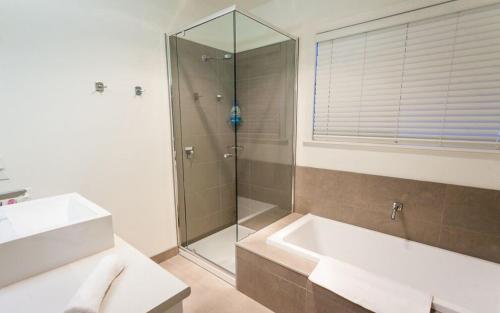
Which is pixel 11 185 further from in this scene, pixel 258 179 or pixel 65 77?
pixel 258 179

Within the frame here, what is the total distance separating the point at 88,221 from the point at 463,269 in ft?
7.51

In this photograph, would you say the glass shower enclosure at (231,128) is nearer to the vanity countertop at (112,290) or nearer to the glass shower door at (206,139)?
the glass shower door at (206,139)

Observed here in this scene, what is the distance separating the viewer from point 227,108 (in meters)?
2.50

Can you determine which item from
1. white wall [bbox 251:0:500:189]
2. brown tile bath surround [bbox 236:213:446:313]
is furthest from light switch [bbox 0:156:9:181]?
white wall [bbox 251:0:500:189]

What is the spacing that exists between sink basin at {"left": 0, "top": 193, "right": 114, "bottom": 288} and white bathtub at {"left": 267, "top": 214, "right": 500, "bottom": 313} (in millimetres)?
1216

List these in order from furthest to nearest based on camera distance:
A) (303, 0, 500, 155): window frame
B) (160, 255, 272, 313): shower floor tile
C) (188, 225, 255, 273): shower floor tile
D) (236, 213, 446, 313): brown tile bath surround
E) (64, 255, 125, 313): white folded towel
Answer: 1. (188, 225, 255, 273): shower floor tile
2. (160, 255, 272, 313): shower floor tile
3. (303, 0, 500, 155): window frame
4. (236, 213, 446, 313): brown tile bath surround
5. (64, 255, 125, 313): white folded towel

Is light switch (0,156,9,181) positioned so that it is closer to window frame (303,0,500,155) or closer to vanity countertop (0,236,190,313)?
vanity countertop (0,236,190,313)

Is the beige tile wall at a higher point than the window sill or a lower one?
lower

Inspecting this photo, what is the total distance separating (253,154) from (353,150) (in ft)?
3.32

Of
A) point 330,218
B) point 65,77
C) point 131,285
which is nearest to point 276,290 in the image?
point 330,218

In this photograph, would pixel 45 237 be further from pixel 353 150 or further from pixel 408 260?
pixel 408 260

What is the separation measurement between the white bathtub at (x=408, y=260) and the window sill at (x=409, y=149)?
69 cm

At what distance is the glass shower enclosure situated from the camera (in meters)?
2.33

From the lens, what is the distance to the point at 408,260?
5.87 feet
